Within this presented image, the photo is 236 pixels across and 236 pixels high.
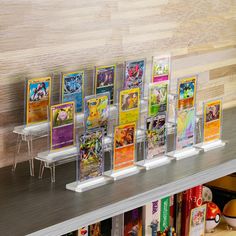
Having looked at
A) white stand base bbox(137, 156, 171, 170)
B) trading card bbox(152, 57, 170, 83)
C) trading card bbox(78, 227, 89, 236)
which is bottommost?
trading card bbox(78, 227, 89, 236)

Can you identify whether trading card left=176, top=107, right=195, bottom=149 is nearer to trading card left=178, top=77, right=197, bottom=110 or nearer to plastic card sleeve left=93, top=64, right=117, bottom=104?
trading card left=178, top=77, right=197, bottom=110

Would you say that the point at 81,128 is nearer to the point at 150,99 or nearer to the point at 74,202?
the point at 150,99

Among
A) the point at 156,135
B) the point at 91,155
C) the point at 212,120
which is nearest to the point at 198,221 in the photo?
the point at 212,120

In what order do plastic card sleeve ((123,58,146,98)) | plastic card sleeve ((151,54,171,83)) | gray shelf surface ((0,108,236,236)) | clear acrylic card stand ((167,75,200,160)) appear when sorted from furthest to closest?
plastic card sleeve ((151,54,171,83)) < plastic card sleeve ((123,58,146,98)) < clear acrylic card stand ((167,75,200,160)) < gray shelf surface ((0,108,236,236))

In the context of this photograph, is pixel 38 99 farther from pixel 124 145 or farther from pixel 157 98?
pixel 157 98

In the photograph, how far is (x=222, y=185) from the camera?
2.98 metres

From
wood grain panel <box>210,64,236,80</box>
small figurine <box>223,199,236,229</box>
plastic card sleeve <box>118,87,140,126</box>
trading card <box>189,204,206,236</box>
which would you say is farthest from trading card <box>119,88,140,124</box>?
wood grain panel <box>210,64,236,80</box>

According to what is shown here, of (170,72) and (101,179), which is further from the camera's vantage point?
(170,72)

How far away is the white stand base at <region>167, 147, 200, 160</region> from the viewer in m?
2.42

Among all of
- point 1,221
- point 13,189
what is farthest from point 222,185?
point 1,221

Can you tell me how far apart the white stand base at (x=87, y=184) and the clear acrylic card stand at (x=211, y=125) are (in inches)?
18.7

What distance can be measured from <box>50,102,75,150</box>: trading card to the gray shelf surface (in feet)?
0.39

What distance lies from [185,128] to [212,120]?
13 cm

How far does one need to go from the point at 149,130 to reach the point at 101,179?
24cm
